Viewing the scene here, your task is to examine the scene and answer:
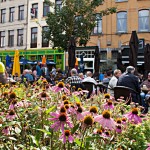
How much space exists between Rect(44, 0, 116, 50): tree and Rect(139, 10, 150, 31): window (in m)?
7.56

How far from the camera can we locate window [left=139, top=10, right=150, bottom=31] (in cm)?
2827

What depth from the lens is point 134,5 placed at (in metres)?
29.4

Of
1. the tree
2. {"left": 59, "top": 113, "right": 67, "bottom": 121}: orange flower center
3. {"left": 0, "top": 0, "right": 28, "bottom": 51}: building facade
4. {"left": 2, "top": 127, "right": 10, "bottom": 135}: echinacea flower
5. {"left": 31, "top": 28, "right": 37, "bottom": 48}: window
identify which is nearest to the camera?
{"left": 59, "top": 113, "right": 67, "bottom": 121}: orange flower center

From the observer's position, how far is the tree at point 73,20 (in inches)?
Result: 827

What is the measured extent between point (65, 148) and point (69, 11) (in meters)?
19.6

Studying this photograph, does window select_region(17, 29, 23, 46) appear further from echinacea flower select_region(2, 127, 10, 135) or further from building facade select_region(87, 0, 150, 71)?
echinacea flower select_region(2, 127, 10, 135)

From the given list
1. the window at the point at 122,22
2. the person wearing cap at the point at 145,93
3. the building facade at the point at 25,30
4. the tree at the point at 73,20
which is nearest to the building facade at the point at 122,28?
the window at the point at 122,22

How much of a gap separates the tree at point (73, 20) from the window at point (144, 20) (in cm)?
756

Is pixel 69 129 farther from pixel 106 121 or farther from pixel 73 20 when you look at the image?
pixel 73 20

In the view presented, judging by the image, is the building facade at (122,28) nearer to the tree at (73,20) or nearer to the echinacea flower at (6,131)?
the tree at (73,20)

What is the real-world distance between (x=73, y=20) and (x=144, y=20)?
1000 cm

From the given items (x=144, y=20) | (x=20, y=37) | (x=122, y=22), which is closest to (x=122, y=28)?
(x=122, y=22)

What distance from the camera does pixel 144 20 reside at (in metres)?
28.6

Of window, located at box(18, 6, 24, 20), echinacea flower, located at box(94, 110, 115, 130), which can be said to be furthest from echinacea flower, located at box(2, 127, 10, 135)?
window, located at box(18, 6, 24, 20)
